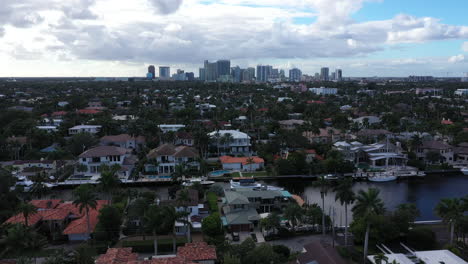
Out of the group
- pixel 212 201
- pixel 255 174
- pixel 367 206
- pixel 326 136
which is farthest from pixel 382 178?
pixel 367 206

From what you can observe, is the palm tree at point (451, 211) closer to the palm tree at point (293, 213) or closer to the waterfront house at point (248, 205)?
the palm tree at point (293, 213)

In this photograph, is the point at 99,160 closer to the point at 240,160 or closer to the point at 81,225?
the point at 240,160

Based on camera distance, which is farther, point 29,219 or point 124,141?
point 124,141

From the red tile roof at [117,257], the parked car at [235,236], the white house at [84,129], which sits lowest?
the parked car at [235,236]

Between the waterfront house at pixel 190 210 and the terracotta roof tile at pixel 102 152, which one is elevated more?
the terracotta roof tile at pixel 102 152

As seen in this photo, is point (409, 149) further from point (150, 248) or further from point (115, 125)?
point (115, 125)

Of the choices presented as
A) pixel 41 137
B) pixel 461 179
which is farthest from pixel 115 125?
pixel 461 179

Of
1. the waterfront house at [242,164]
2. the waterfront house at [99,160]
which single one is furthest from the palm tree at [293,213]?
the waterfront house at [99,160]
